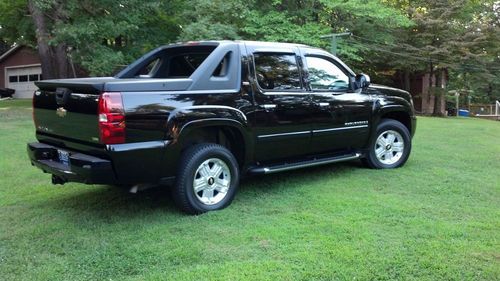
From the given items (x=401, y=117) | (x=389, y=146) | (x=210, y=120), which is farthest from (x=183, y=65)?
(x=401, y=117)

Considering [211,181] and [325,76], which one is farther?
[325,76]

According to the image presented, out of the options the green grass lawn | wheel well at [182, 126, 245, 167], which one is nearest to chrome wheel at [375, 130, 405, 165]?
the green grass lawn

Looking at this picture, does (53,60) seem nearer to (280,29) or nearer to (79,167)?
(280,29)

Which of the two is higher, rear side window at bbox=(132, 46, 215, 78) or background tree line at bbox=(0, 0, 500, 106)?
background tree line at bbox=(0, 0, 500, 106)

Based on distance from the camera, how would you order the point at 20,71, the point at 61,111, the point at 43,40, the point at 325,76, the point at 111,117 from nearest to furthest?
the point at 111,117 → the point at 61,111 → the point at 325,76 → the point at 43,40 → the point at 20,71

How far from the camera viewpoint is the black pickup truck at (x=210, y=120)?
4426 millimetres

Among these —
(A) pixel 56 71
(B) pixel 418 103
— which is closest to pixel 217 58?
(A) pixel 56 71

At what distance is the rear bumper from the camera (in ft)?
14.2

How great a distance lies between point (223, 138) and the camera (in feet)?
17.9

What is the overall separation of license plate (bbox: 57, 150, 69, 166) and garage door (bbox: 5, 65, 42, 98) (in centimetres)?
3760

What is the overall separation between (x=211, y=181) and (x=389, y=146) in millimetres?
3235

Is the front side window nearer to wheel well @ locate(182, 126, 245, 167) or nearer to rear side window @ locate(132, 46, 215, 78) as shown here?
wheel well @ locate(182, 126, 245, 167)

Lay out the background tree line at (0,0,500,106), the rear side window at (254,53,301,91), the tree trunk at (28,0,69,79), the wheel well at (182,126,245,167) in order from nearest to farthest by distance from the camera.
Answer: the wheel well at (182,126,245,167) < the rear side window at (254,53,301,91) < the background tree line at (0,0,500,106) < the tree trunk at (28,0,69,79)

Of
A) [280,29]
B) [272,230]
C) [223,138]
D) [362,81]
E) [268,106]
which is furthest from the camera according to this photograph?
[280,29]
